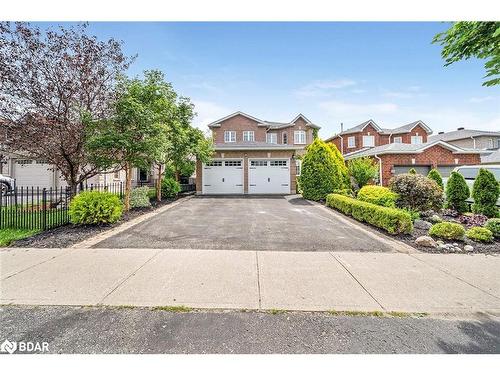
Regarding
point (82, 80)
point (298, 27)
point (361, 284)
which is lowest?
point (361, 284)

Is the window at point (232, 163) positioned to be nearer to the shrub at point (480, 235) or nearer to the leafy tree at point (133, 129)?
the leafy tree at point (133, 129)

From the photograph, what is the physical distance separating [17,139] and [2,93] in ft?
5.13

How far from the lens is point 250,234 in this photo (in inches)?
268

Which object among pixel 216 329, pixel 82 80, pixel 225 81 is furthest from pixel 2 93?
pixel 216 329

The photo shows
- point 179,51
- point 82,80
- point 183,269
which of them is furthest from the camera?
point 82,80

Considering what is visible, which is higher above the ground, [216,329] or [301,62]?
[301,62]

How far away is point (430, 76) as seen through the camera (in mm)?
6508

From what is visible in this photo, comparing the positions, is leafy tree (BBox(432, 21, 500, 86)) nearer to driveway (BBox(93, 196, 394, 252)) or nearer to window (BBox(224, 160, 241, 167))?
driveway (BBox(93, 196, 394, 252))

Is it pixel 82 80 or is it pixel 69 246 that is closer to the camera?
pixel 69 246

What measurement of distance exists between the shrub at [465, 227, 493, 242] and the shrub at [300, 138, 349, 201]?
8304 millimetres

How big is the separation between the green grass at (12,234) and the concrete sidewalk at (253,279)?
69 centimetres

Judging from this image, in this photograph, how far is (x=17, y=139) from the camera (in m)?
8.67

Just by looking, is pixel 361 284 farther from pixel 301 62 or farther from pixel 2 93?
pixel 2 93

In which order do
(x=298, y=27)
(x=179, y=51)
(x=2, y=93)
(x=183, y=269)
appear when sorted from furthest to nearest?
(x=2, y=93) → (x=179, y=51) → (x=183, y=269) → (x=298, y=27)
